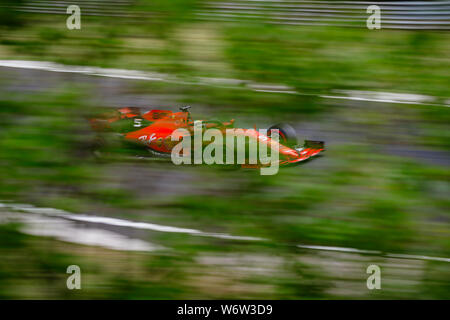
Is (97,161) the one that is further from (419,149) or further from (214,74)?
(419,149)

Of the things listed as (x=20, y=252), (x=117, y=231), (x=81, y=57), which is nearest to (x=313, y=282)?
(x=117, y=231)

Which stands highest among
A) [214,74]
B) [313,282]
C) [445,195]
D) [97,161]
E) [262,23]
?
[262,23]
